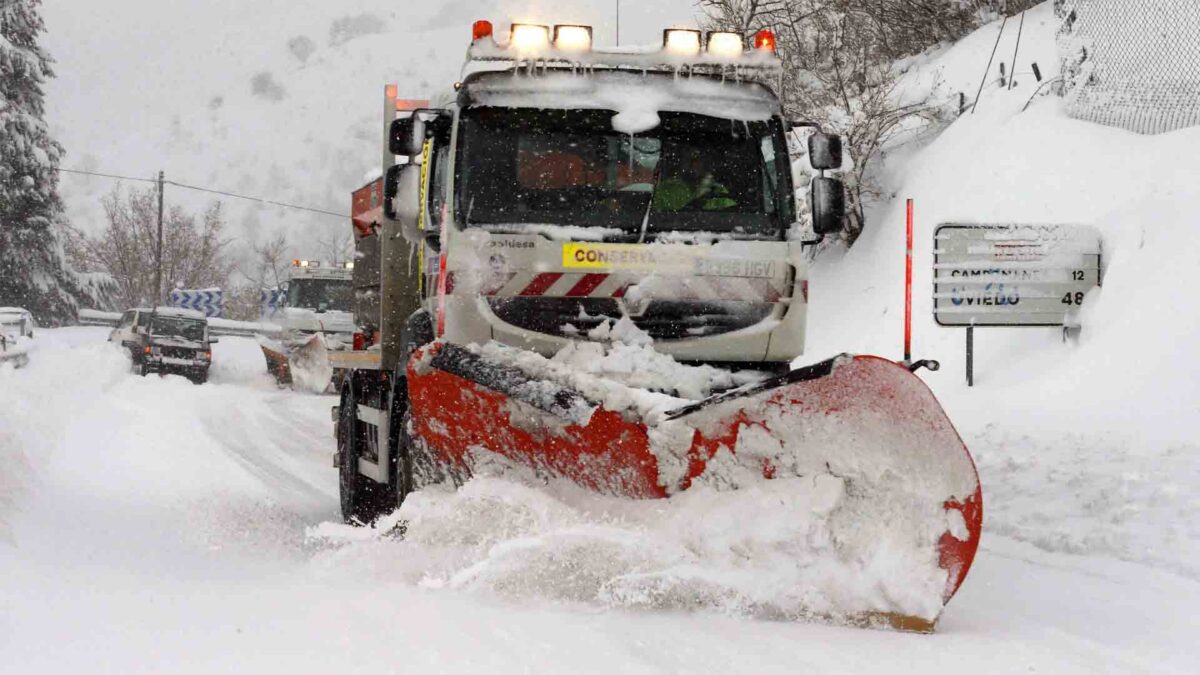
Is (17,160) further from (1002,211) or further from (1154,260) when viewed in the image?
(1154,260)

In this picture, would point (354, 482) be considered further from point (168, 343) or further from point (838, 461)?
point (168, 343)

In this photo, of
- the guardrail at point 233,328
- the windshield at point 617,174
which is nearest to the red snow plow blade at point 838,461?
the windshield at point 617,174

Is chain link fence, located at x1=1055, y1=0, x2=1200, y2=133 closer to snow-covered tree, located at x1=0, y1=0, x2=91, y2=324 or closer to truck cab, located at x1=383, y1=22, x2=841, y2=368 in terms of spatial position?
truck cab, located at x1=383, y1=22, x2=841, y2=368

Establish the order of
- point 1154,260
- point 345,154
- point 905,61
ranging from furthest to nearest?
1. point 345,154
2. point 905,61
3. point 1154,260

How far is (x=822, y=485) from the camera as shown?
16.3ft

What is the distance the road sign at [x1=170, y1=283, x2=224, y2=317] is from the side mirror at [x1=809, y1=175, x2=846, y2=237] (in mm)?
49139

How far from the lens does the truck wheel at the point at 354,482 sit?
832 centimetres

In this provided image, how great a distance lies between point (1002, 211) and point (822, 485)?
11748 millimetres

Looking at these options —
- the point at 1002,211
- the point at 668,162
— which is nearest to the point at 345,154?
the point at 1002,211

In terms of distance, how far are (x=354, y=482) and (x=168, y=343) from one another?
2292 centimetres

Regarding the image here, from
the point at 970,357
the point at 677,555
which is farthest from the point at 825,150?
the point at 970,357

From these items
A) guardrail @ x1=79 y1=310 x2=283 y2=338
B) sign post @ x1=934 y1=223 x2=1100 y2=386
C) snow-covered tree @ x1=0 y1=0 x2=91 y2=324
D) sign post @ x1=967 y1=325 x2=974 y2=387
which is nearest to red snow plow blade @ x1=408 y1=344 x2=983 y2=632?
sign post @ x1=934 y1=223 x2=1100 y2=386

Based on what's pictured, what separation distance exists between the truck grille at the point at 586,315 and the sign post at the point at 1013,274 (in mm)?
5643

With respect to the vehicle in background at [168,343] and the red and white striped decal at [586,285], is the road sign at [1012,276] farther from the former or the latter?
the vehicle in background at [168,343]
